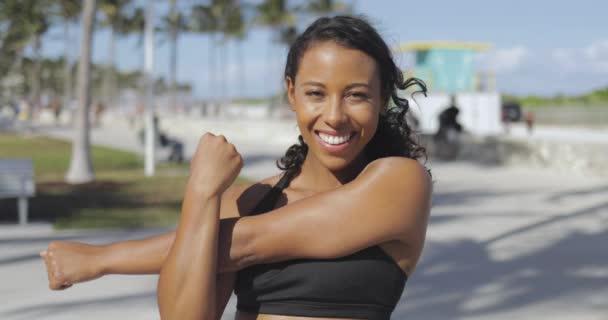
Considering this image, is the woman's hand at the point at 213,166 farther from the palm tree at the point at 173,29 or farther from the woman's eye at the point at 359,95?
the palm tree at the point at 173,29

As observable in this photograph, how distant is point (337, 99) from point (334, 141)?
3.7 inches

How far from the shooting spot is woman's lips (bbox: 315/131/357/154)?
1837 mm

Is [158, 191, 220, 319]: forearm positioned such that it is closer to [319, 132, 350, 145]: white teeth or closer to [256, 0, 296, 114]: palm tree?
[319, 132, 350, 145]: white teeth

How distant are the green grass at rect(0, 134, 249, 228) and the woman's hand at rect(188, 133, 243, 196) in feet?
29.2

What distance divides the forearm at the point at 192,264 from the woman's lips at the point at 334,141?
272 mm

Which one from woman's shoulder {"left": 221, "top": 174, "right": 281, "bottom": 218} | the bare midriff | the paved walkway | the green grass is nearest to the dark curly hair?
woman's shoulder {"left": 221, "top": 174, "right": 281, "bottom": 218}

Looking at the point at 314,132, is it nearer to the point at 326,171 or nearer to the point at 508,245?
the point at 326,171

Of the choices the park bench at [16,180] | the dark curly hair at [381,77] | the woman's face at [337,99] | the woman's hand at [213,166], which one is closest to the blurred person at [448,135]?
the park bench at [16,180]

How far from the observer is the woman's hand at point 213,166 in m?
1.74

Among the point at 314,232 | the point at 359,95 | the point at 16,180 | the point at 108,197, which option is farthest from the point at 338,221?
the point at 108,197

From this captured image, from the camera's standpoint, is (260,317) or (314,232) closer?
(314,232)

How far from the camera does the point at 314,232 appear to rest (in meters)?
1.76

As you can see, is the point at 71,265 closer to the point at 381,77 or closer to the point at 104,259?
the point at 104,259

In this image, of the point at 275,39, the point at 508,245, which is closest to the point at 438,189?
the point at 508,245
